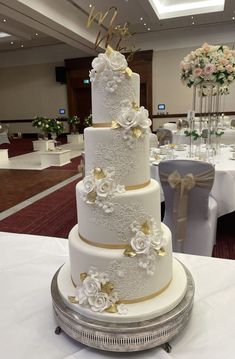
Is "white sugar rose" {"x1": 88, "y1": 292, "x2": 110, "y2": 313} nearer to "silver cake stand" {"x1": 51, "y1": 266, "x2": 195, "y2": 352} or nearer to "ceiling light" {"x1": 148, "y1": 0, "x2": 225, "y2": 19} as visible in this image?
"silver cake stand" {"x1": 51, "y1": 266, "x2": 195, "y2": 352}

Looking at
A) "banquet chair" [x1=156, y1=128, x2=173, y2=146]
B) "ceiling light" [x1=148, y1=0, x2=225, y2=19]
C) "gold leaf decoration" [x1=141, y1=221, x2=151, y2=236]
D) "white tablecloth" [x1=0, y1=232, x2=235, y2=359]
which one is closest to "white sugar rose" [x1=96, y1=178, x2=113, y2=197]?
"gold leaf decoration" [x1=141, y1=221, x2=151, y2=236]

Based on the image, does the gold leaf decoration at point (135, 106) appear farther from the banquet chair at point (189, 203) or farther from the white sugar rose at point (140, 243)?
the banquet chair at point (189, 203)

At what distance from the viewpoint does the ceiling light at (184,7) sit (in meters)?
9.37

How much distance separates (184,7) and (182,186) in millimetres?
9548

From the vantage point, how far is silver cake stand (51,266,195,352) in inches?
32.8

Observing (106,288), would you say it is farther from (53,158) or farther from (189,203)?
(53,158)

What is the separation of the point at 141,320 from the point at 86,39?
11.0 meters

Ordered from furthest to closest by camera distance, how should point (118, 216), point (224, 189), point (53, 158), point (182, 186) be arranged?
1. point (53, 158)
2. point (224, 189)
3. point (182, 186)
4. point (118, 216)

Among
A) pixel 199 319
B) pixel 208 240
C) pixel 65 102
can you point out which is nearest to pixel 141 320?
pixel 199 319

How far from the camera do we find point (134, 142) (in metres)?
0.95

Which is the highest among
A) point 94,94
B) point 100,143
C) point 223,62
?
point 223,62

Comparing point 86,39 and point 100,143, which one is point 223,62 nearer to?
point 100,143

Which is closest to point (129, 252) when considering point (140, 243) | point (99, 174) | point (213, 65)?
point (140, 243)

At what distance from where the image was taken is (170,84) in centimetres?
1301
